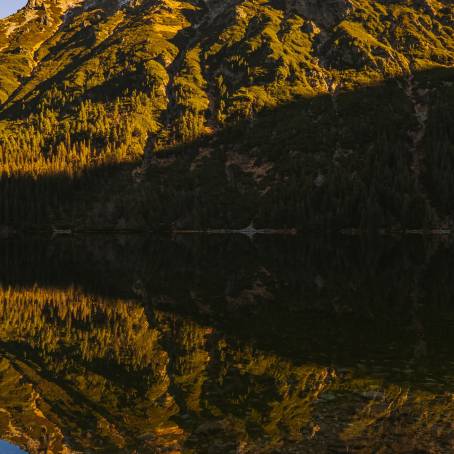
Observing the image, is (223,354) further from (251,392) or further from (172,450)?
(172,450)

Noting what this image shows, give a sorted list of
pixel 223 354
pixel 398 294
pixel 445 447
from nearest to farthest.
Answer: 1. pixel 445 447
2. pixel 223 354
3. pixel 398 294

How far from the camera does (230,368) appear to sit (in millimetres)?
27453

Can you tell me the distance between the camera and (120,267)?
78375 millimetres

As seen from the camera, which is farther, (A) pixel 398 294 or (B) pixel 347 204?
(B) pixel 347 204

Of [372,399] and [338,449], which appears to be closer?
[338,449]

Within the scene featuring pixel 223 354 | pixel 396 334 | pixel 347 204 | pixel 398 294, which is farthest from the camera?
pixel 347 204

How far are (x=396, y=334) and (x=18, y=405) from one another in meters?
22.9

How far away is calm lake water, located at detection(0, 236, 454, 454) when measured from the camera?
19156 mm

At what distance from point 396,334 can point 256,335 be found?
29.6 feet

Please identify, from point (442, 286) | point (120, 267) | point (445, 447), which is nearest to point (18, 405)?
point (445, 447)

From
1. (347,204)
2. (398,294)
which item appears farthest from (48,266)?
(347,204)

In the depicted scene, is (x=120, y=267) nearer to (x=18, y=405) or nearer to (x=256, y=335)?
(x=256, y=335)

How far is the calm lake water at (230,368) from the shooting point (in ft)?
62.8

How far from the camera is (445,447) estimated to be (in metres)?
17.4
